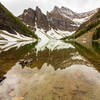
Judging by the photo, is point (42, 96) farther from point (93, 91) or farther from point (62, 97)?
point (93, 91)

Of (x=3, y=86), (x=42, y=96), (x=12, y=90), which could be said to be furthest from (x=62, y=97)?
(x=3, y=86)

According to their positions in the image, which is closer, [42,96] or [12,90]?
[42,96]

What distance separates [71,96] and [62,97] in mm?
841

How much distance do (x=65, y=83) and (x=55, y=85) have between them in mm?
1318

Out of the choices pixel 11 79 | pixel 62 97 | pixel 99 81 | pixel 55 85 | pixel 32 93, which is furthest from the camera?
pixel 11 79

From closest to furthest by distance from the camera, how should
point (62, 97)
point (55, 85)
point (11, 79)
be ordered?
point (62, 97) < point (55, 85) < point (11, 79)

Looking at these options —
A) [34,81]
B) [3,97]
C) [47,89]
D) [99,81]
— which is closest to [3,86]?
[3,97]

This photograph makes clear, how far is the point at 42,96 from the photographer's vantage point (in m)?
9.16

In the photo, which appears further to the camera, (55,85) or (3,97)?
(55,85)

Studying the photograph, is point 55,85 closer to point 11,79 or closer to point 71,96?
point 71,96

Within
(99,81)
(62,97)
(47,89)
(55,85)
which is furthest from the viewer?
(99,81)

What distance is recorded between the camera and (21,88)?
10898mm

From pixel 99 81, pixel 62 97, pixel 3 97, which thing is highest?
pixel 3 97

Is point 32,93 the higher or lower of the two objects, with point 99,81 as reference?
higher
